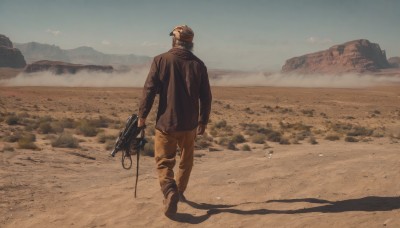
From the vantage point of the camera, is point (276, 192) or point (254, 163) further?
point (254, 163)

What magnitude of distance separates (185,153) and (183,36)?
4.77 ft

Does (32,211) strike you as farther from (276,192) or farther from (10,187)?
(276,192)

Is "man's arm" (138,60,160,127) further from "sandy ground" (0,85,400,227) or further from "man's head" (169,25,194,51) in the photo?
"sandy ground" (0,85,400,227)

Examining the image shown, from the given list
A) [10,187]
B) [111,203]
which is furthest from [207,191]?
[10,187]

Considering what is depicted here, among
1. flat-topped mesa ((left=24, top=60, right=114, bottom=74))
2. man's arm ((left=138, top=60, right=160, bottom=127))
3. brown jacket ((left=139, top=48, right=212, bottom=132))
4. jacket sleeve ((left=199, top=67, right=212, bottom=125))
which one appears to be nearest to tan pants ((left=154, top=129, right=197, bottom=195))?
brown jacket ((left=139, top=48, right=212, bottom=132))

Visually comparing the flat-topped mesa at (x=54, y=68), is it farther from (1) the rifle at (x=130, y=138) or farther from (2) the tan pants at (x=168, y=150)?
(2) the tan pants at (x=168, y=150)

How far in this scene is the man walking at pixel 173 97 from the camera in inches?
210

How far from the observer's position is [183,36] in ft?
17.8

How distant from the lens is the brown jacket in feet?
17.5

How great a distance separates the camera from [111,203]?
6191 millimetres

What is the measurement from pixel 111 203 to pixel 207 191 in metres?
1.42

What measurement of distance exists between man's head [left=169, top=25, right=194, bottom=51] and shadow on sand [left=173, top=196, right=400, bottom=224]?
207 centimetres

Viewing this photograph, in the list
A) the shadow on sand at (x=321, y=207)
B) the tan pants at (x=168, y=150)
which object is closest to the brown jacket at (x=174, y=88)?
the tan pants at (x=168, y=150)

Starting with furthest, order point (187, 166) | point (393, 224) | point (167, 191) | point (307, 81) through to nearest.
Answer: point (307, 81) → point (187, 166) → point (167, 191) → point (393, 224)
